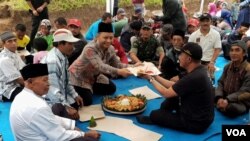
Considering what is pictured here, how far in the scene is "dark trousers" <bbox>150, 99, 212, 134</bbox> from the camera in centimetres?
384

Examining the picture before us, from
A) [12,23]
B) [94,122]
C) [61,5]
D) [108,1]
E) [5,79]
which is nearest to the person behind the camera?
[94,122]

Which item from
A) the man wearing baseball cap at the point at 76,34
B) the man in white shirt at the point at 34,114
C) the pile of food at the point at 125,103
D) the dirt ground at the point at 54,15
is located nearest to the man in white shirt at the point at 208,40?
the pile of food at the point at 125,103

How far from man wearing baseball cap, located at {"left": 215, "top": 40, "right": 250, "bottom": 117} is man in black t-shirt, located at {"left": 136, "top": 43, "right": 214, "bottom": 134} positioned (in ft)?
1.87

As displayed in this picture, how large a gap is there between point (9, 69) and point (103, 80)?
4.38ft

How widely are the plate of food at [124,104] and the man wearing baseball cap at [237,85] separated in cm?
104

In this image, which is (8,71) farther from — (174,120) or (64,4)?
(64,4)

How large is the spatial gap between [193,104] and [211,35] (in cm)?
218

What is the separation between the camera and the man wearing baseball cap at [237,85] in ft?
14.1

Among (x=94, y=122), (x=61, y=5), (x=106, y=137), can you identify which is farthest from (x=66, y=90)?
(x=61, y=5)

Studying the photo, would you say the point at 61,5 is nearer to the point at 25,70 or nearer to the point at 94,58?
the point at 94,58

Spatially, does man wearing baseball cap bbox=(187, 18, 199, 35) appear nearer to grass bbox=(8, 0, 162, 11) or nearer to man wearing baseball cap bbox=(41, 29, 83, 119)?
man wearing baseball cap bbox=(41, 29, 83, 119)

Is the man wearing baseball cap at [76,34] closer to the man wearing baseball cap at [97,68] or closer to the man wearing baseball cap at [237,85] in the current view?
the man wearing baseball cap at [97,68]

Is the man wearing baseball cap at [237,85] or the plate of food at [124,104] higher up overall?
the man wearing baseball cap at [237,85]

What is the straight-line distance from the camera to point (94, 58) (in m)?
4.40
